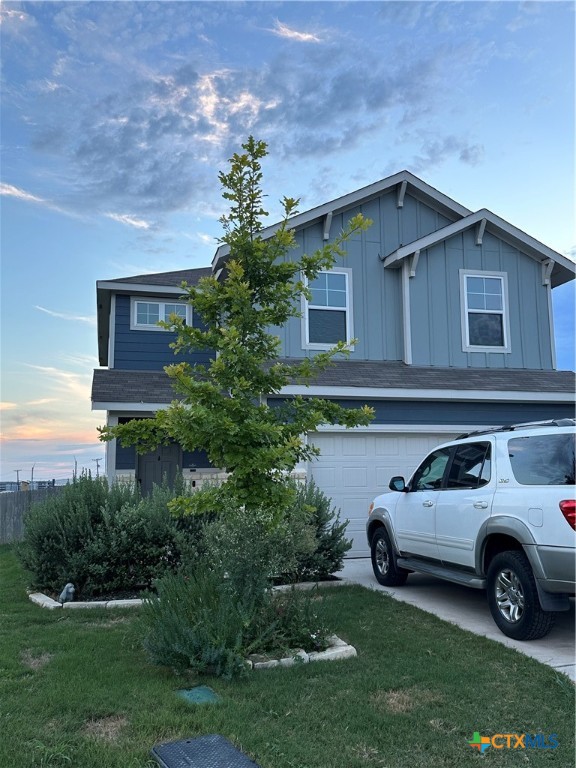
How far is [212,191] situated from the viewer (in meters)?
11.5

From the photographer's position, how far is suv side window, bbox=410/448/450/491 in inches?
296

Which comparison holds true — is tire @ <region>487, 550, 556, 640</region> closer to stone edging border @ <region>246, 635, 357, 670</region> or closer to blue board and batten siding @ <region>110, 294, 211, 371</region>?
stone edging border @ <region>246, 635, 357, 670</region>

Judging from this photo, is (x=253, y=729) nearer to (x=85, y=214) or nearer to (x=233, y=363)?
(x=233, y=363)

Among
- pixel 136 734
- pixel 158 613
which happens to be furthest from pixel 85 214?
pixel 136 734

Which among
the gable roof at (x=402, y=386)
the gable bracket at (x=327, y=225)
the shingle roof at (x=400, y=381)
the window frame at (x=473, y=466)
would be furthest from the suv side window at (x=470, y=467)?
the gable bracket at (x=327, y=225)

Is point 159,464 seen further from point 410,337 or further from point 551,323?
point 551,323

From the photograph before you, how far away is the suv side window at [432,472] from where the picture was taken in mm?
7523

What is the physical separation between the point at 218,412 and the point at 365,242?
862 centimetres

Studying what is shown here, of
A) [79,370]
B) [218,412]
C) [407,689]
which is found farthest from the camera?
[79,370]

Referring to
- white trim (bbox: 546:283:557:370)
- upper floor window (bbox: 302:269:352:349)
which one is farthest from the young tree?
white trim (bbox: 546:283:557:370)

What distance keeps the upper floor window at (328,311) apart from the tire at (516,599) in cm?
677

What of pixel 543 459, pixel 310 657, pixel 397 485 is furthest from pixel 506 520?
pixel 397 485

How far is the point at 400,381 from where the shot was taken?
11.4 m

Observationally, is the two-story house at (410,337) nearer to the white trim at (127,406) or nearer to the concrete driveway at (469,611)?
the white trim at (127,406)
